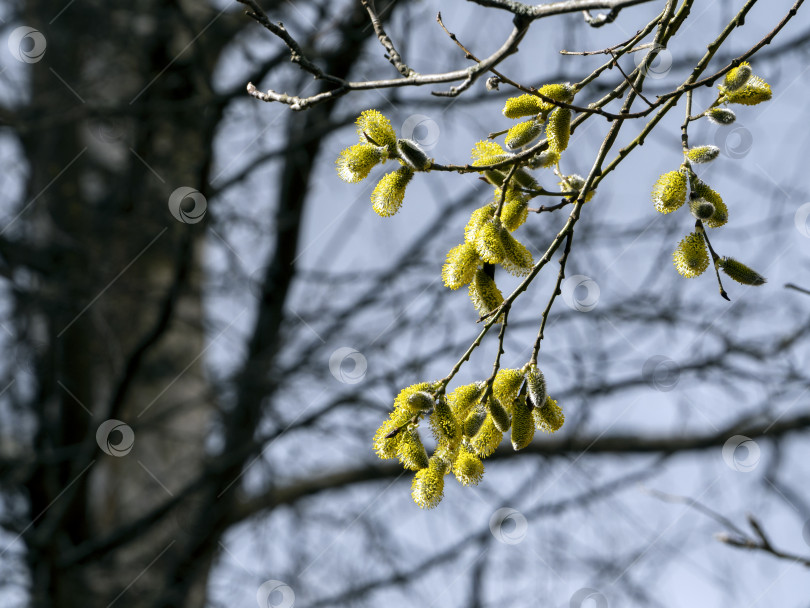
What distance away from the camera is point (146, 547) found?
4.18 meters

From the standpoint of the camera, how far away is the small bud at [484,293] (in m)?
0.98

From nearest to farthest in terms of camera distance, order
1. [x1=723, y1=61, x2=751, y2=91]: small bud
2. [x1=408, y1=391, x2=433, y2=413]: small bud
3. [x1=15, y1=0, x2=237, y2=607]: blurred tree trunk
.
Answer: [x1=408, y1=391, x2=433, y2=413]: small bud
[x1=723, y1=61, x2=751, y2=91]: small bud
[x1=15, y1=0, x2=237, y2=607]: blurred tree trunk

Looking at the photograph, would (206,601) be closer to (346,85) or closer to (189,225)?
(189,225)

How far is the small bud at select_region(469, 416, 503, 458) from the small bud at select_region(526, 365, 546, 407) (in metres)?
0.06

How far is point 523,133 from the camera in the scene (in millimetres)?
1001

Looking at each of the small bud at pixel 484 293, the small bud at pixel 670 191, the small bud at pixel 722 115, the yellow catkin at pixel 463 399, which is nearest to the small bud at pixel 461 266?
the small bud at pixel 484 293

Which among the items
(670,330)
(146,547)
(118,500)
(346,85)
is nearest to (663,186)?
(346,85)

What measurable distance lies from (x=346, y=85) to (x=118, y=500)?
13.3 feet

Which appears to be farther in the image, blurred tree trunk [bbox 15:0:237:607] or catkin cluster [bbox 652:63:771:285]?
blurred tree trunk [bbox 15:0:237:607]

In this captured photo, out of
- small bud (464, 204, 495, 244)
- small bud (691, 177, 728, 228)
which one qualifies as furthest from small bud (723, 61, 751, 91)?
small bud (464, 204, 495, 244)

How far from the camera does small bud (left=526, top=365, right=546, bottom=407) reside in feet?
3.16

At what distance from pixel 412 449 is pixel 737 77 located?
63 cm

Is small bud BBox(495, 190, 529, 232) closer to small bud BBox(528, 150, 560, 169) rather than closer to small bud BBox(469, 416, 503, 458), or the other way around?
small bud BBox(528, 150, 560, 169)

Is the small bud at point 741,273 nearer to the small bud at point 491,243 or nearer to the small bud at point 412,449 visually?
the small bud at point 491,243
